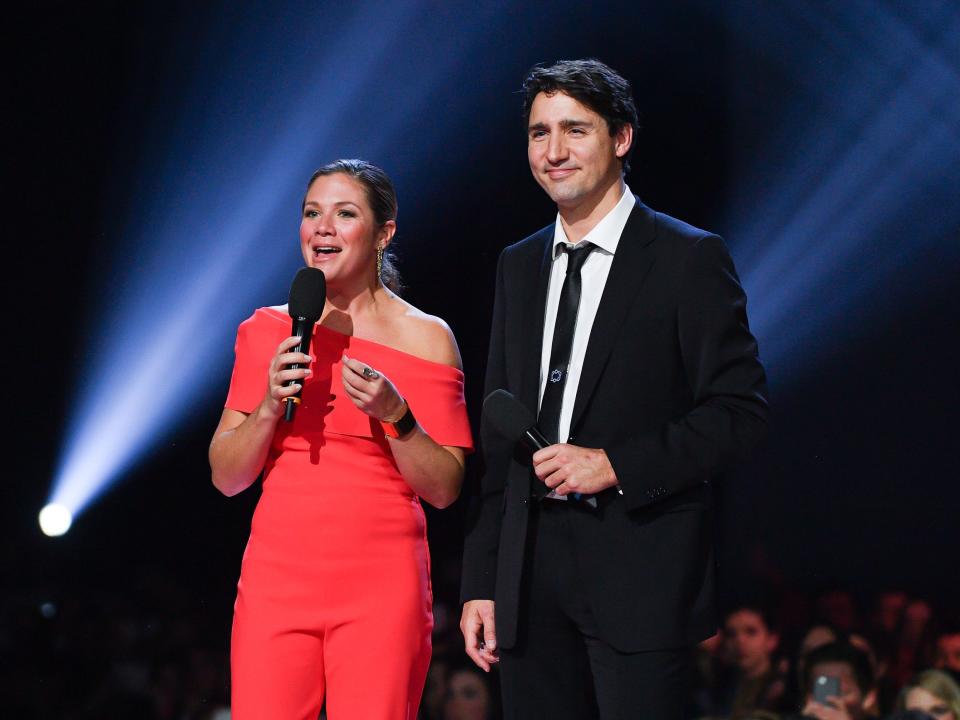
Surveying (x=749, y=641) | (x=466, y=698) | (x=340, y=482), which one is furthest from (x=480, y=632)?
(x=749, y=641)

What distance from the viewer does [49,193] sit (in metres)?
4.02

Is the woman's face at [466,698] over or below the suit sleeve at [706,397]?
below

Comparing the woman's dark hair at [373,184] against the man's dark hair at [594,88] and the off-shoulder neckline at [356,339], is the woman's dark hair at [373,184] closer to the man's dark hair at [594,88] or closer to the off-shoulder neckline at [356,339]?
the off-shoulder neckline at [356,339]

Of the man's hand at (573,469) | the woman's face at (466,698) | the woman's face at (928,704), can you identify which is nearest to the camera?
the man's hand at (573,469)

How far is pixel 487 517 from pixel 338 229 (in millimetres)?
672

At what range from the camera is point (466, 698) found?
3.88 meters

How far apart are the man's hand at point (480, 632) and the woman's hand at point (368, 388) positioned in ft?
1.29

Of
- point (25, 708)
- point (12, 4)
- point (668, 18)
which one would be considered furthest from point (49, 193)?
point (668, 18)

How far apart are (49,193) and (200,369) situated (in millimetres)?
906

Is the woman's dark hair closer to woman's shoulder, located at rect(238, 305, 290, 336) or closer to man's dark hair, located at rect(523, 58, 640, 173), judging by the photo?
woman's shoulder, located at rect(238, 305, 290, 336)

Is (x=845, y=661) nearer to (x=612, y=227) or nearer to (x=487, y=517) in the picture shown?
(x=487, y=517)

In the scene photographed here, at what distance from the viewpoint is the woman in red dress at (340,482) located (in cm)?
204

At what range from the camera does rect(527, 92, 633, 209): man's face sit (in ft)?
6.35

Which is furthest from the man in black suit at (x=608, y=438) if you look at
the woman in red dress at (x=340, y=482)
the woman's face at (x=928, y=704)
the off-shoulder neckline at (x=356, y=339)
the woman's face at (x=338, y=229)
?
the woman's face at (x=928, y=704)
